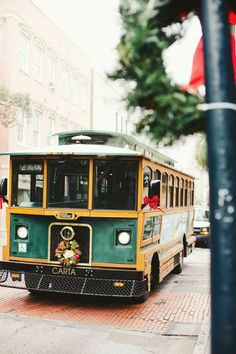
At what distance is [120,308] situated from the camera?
27.1ft

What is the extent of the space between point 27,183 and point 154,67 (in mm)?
6979

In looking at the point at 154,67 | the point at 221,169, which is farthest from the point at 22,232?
the point at 221,169

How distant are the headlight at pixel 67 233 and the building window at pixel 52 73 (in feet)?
61.7

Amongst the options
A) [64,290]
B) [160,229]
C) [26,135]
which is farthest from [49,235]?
[26,135]

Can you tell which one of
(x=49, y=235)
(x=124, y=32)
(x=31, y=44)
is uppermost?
(x=31, y=44)

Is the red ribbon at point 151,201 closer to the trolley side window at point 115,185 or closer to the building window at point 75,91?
the trolley side window at point 115,185

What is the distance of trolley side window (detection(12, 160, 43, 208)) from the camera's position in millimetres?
8609

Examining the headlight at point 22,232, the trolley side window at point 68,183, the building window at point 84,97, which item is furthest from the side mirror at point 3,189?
the building window at point 84,97

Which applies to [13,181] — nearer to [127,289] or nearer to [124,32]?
[127,289]

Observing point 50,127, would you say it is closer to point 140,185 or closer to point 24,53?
point 24,53

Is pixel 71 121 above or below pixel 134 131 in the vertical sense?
above

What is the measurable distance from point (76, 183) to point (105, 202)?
0.63m

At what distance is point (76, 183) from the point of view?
8.38 m

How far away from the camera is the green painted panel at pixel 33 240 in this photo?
27.0 feet
